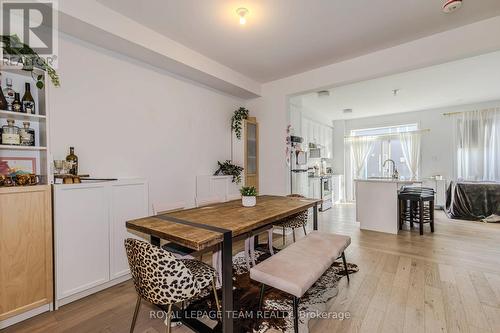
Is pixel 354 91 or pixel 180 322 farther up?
pixel 354 91

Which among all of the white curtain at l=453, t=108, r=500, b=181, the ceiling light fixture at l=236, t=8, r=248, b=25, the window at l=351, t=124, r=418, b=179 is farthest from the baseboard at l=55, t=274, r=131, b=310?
the white curtain at l=453, t=108, r=500, b=181

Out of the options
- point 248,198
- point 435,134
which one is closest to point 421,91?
point 435,134

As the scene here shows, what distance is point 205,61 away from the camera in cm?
330

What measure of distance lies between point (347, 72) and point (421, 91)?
2589 mm

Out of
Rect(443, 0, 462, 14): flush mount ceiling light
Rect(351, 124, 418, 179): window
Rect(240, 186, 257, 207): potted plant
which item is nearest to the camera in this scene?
Rect(443, 0, 462, 14): flush mount ceiling light

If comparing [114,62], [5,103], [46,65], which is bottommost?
[5,103]

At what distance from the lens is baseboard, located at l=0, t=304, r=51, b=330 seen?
1.82m

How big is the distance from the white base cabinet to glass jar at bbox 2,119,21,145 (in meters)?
0.49

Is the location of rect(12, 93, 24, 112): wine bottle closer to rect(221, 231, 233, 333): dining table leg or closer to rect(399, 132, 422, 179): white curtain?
rect(221, 231, 233, 333): dining table leg

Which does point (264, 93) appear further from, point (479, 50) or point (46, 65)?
point (46, 65)

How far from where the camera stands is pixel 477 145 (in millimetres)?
5844

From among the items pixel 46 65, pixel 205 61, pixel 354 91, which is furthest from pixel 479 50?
pixel 46 65

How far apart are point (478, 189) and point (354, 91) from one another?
3.55m

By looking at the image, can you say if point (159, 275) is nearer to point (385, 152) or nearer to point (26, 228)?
point (26, 228)
